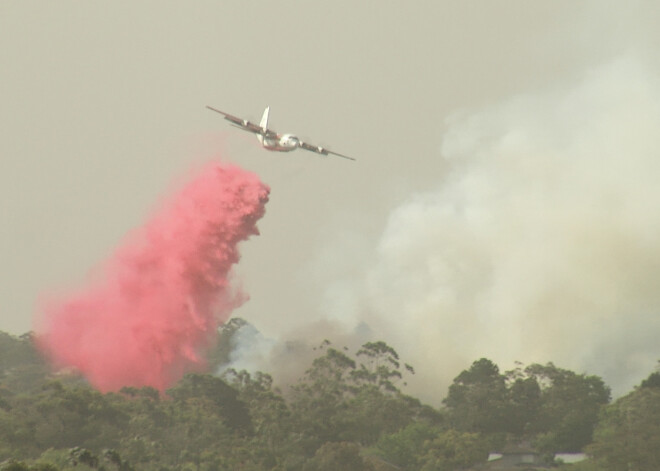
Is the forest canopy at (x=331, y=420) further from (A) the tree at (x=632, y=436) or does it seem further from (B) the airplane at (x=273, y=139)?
(B) the airplane at (x=273, y=139)

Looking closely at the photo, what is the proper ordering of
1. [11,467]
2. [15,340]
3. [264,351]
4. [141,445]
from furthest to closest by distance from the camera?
[15,340]
[264,351]
[141,445]
[11,467]

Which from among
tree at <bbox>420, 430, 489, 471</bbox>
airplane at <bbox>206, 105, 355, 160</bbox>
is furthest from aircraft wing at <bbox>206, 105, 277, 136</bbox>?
tree at <bbox>420, 430, 489, 471</bbox>

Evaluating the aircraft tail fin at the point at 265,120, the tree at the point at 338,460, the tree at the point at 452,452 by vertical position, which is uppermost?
the aircraft tail fin at the point at 265,120

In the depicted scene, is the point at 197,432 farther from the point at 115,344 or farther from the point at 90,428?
the point at 115,344

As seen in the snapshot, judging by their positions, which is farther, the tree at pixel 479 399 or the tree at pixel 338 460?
the tree at pixel 479 399

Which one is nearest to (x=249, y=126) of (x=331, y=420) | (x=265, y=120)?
(x=265, y=120)

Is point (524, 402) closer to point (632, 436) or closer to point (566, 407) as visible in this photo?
point (566, 407)

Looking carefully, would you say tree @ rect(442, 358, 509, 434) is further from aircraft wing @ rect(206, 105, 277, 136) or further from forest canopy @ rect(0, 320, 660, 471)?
aircraft wing @ rect(206, 105, 277, 136)

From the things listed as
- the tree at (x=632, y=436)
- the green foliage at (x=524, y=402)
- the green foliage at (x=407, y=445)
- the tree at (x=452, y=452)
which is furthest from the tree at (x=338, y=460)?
the green foliage at (x=524, y=402)

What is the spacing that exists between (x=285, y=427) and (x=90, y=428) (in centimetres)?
2041

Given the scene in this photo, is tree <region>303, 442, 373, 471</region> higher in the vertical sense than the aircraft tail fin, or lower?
lower

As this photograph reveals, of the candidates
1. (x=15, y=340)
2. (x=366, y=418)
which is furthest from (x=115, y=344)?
(x=15, y=340)

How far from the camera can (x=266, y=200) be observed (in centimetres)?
12025

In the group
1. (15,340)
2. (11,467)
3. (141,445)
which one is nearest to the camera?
(11,467)
